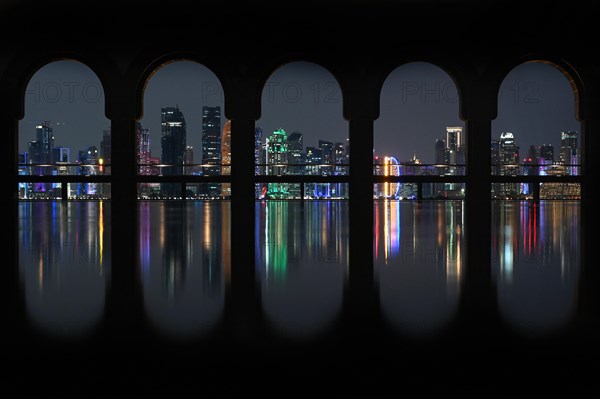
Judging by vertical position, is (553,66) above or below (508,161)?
above

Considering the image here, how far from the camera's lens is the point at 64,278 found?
362 centimetres

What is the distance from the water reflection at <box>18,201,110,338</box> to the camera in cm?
252

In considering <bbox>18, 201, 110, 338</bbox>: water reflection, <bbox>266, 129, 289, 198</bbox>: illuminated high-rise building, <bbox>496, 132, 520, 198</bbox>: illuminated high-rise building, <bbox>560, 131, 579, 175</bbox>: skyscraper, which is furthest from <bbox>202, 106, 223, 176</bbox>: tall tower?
<bbox>18, 201, 110, 338</bbox>: water reflection

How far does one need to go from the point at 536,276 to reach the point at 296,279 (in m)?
1.68

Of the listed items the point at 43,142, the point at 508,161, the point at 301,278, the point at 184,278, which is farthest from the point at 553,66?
the point at 43,142

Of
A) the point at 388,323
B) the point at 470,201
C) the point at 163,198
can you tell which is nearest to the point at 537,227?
the point at 470,201

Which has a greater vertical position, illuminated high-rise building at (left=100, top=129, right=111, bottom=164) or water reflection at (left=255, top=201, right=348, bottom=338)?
illuminated high-rise building at (left=100, top=129, right=111, bottom=164)

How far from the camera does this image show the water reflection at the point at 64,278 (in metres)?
2.52

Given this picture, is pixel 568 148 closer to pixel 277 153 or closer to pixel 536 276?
pixel 277 153

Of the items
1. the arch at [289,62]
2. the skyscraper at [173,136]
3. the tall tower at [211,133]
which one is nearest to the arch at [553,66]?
the arch at [289,62]

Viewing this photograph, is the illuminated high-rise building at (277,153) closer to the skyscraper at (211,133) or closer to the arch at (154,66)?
the skyscraper at (211,133)

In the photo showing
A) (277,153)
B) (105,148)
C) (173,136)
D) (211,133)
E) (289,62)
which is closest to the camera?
(289,62)

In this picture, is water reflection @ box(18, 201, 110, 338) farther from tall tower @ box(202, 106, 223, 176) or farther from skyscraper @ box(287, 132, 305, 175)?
tall tower @ box(202, 106, 223, 176)

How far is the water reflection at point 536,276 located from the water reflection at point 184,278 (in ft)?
4.84
